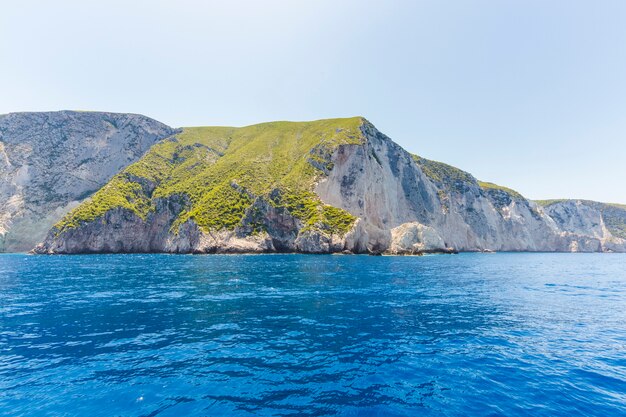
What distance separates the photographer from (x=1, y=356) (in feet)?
50.1

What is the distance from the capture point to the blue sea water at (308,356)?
11.2 metres

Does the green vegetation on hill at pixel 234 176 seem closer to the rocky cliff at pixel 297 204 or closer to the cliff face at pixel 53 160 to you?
the rocky cliff at pixel 297 204

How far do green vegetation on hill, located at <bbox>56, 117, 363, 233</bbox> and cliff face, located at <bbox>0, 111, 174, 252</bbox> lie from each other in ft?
67.5

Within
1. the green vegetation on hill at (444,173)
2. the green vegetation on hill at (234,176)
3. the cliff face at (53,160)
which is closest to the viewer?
the green vegetation on hill at (234,176)

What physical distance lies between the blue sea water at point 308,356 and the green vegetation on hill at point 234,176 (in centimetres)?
8156

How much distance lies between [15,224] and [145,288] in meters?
151

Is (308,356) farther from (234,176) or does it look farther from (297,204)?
(234,176)

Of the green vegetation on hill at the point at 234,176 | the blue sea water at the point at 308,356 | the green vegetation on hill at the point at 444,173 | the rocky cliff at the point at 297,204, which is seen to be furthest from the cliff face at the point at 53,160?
the green vegetation on hill at the point at 444,173

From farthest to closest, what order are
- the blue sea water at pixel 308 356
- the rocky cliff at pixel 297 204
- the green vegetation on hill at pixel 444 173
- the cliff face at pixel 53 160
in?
the green vegetation on hill at pixel 444 173
the cliff face at pixel 53 160
the rocky cliff at pixel 297 204
the blue sea water at pixel 308 356

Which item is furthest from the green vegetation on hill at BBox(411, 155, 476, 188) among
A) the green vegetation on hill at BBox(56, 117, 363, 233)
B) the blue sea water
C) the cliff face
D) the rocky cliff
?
the blue sea water

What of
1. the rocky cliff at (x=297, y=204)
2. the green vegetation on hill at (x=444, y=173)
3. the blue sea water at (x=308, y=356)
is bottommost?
the blue sea water at (x=308, y=356)

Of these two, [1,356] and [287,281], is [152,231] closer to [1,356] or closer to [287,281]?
[287,281]

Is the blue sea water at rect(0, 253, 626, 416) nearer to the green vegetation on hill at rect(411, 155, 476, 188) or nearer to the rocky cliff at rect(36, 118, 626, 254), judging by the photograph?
the rocky cliff at rect(36, 118, 626, 254)

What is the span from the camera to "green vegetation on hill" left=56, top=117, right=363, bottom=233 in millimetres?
116500
